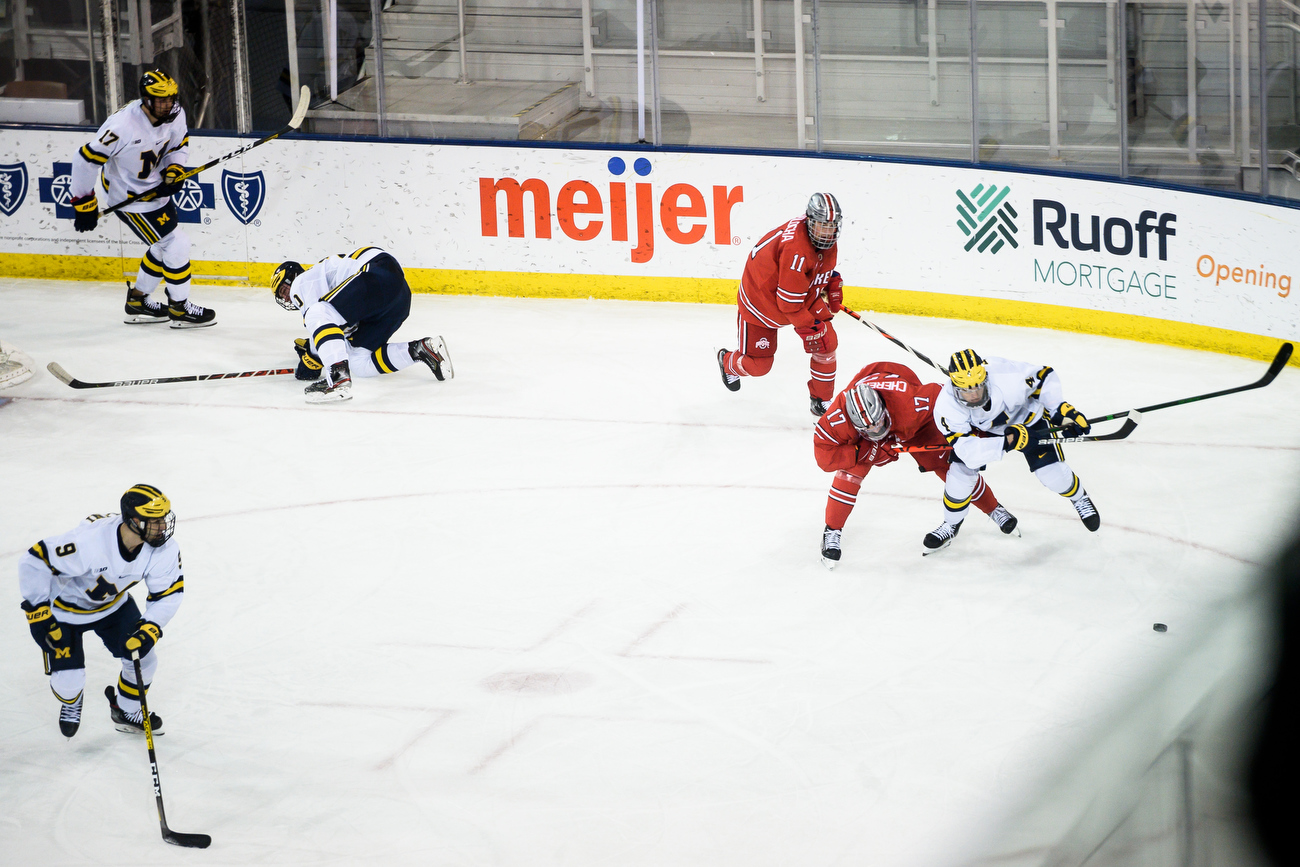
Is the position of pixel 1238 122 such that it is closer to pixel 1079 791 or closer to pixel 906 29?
pixel 906 29

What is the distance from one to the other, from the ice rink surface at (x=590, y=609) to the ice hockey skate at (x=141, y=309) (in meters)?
1.03

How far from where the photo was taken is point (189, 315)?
353 inches

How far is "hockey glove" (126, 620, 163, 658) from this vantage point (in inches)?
152

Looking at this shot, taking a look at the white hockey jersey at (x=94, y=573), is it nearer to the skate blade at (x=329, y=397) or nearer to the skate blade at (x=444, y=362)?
the skate blade at (x=329, y=397)

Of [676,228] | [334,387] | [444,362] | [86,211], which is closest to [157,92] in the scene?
[86,211]

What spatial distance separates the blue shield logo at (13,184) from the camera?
1005 centimetres

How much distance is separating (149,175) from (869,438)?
5455 millimetres

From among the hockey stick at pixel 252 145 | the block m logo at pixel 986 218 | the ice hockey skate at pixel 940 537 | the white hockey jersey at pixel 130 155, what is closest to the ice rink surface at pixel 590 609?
the ice hockey skate at pixel 940 537

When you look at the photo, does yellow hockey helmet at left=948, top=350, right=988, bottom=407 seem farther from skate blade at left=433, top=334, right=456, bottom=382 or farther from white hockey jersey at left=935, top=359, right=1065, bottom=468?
→ skate blade at left=433, top=334, right=456, bottom=382

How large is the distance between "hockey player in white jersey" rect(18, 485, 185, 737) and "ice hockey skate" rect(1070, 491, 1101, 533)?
3246 millimetres

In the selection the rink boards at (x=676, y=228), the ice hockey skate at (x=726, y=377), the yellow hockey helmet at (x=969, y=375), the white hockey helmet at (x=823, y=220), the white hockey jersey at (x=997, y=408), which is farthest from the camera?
the rink boards at (x=676, y=228)

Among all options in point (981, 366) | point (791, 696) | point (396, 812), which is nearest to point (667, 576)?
point (791, 696)

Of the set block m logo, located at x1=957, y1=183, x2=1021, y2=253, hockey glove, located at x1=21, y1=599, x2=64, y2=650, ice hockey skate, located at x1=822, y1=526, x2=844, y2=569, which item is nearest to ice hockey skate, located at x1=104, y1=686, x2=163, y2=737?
hockey glove, located at x1=21, y1=599, x2=64, y2=650

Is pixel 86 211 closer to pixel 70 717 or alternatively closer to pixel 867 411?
pixel 70 717
